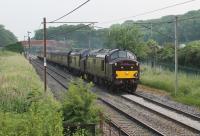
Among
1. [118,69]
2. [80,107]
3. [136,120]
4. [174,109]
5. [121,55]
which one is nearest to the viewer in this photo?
[80,107]

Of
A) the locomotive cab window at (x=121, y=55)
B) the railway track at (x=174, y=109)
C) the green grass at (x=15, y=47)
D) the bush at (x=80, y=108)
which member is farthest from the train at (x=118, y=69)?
the green grass at (x=15, y=47)

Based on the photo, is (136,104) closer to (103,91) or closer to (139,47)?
(103,91)

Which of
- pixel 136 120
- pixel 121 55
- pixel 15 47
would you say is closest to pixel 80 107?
pixel 136 120

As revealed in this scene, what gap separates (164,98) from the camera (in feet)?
102

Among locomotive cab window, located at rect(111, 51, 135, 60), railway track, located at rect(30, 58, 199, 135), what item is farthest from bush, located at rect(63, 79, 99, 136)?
locomotive cab window, located at rect(111, 51, 135, 60)

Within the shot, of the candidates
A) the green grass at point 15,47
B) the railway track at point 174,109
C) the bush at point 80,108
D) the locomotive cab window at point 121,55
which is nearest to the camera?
the bush at point 80,108

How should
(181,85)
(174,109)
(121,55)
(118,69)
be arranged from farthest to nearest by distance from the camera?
(121,55)
(181,85)
(118,69)
(174,109)

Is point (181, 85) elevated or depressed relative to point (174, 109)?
elevated

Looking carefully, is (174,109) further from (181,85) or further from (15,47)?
(15,47)

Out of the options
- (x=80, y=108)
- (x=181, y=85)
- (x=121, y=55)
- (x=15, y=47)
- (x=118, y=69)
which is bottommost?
(x=181, y=85)

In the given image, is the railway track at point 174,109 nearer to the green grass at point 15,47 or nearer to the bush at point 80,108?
the bush at point 80,108

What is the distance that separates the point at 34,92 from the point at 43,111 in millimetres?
5119

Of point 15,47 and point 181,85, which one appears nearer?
point 181,85

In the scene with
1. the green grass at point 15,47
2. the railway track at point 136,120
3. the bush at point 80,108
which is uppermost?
the green grass at point 15,47
